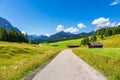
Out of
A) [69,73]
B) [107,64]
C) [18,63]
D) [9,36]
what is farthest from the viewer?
[9,36]

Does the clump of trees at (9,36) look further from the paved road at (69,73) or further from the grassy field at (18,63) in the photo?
the paved road at (69,73)

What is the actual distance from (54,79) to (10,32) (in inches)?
6083

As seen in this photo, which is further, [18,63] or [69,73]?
[18,63]

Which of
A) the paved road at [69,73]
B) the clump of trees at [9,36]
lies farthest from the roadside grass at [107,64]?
the clump of trees at [9,36]

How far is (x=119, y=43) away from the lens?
140750mm

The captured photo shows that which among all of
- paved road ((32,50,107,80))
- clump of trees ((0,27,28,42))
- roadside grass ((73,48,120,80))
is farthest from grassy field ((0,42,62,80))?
clump of trees ((0,27,28,42))

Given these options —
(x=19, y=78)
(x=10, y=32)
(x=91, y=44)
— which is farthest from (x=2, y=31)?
(x=19, y=78)

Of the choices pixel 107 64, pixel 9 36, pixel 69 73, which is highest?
pixel 9 36

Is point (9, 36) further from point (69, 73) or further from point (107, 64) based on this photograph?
point (69, 73)

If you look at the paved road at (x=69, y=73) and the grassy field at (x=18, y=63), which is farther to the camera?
the grassy field at (x=18, y=63)

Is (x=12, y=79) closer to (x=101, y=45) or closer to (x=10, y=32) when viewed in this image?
(x=101, y=45)

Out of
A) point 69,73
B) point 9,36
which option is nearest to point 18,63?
point 69,73

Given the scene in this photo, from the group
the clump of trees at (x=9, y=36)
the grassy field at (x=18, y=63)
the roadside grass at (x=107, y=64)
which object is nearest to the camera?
the roadside grass at (x=107, y=64)

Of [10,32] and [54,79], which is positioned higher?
[10,32]
